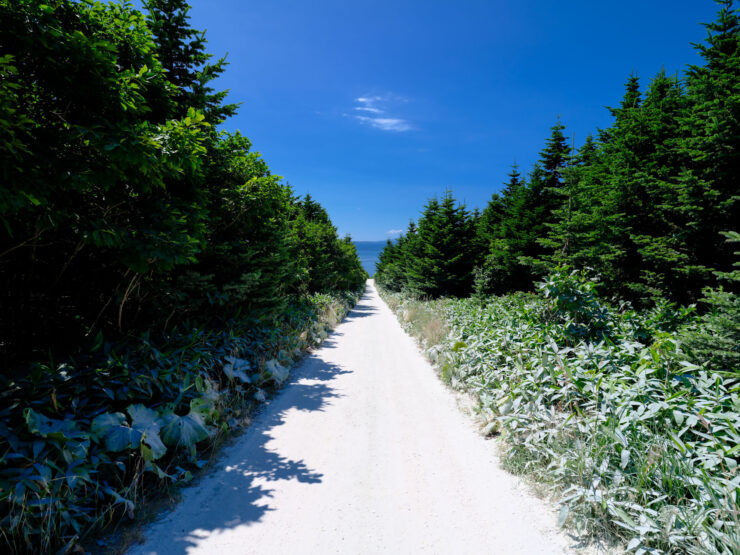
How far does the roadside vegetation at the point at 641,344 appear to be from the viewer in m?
2.54

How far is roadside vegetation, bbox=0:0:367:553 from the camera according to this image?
244 centimetres

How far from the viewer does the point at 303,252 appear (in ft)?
50.9

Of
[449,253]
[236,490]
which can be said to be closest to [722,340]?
[236,490]

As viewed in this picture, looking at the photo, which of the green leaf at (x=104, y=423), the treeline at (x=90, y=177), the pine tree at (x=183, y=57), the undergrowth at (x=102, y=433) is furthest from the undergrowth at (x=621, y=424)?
the pine tree at (x=183, y=57)

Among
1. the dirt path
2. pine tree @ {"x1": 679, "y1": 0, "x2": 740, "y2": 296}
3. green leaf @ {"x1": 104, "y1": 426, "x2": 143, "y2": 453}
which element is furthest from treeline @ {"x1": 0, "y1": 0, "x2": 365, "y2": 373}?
pine tree @ {"x1": 679, "y1": 0, "x2": 740, "y2": 296}

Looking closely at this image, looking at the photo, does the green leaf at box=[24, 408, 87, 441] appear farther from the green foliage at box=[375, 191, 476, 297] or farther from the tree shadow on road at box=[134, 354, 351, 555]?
the green foliage at box=[375, 191, 476, 297]

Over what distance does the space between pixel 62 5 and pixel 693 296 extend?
1159 cm

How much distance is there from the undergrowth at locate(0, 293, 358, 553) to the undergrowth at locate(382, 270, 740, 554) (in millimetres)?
4217

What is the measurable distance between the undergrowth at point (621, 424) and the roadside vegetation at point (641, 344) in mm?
18

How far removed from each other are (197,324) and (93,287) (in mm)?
2131

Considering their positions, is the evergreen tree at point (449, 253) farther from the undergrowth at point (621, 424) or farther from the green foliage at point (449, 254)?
the undergrowth at point (621, 424)

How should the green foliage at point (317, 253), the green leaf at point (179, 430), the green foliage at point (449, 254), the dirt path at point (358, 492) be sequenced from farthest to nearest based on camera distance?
the green foliage at point (449, 254)
the green foliage at point (317, 253)
the green leaf at point (179, 430)
the dirt path at point (358, 492)

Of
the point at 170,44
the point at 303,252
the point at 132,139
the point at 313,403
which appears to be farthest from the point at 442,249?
the point at 132,139

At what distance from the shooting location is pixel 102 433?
2861 mm
